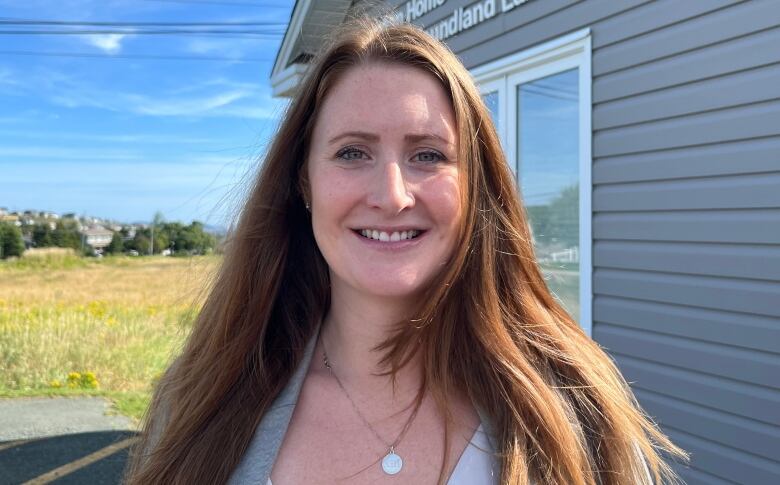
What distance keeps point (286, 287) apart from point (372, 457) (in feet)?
1.93

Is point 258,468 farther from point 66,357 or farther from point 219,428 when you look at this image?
point 66,357

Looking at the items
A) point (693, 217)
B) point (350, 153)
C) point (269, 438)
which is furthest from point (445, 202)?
point (693, 217)

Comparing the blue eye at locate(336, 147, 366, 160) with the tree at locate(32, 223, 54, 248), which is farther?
the tree at locate(32, 223, 54, 248)

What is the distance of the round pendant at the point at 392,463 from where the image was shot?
1.47 meters

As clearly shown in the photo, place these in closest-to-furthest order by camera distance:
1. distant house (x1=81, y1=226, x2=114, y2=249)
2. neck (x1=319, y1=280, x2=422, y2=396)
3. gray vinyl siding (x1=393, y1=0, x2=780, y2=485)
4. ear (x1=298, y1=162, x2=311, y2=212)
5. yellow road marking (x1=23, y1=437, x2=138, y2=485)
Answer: neck (x1=319, y1=280, x2=422, y2=396), ear (x1=298, y1=162, x2=311, y2=212), gray vinyl siding (x1=393, y1=0, x2=780, y2=485), yellow road marking (x1=23, y1=437, x2=138, y2=485), distant house (x1=81, y1=226, x2=114, y2=249)

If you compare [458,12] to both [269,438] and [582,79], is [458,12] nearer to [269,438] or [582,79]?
[582,79]

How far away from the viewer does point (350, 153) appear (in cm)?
155

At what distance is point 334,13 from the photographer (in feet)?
22.3

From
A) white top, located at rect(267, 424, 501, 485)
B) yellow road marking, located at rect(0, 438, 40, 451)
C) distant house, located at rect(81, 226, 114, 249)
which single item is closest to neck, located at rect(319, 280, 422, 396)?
white top, located at rect(267, 424, 501, 485)

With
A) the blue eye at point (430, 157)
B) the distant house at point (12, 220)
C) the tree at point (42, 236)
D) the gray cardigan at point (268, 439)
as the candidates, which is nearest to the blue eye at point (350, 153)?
the blue eye at point (430, 157)

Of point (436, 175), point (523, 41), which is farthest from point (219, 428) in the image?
point (523, 41)

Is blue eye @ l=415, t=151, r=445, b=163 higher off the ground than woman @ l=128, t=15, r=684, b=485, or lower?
higher

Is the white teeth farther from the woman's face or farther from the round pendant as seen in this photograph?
the round pendant

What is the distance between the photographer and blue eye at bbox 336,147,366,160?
1.55 meters
